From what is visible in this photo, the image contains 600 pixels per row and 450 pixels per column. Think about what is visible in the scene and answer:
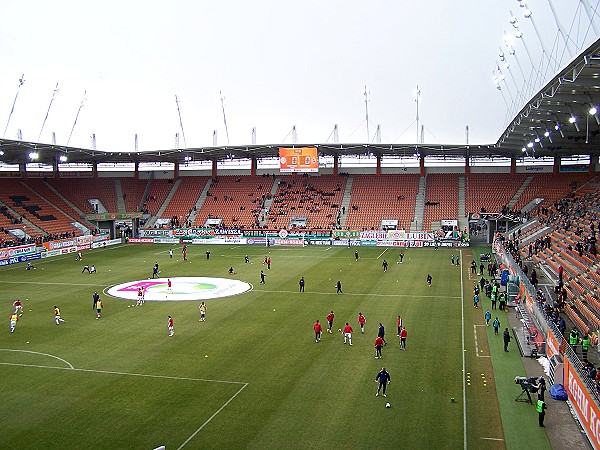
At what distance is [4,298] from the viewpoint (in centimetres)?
3781

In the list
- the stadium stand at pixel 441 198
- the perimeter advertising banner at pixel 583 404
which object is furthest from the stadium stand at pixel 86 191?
the perimeter advertising banner at pixel 583 404

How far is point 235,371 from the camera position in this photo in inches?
886

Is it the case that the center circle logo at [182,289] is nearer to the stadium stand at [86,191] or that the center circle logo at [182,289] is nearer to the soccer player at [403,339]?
the soccer player at [403,339]

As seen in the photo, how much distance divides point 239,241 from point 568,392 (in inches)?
2232

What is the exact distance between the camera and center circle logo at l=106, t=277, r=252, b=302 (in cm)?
3781

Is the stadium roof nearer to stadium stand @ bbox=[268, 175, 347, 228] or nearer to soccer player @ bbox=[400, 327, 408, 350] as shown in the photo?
stadium stand @ bbox=[268, 175, 347, 228]

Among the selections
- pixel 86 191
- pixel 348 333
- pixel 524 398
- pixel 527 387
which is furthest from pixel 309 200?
pixel 527 387

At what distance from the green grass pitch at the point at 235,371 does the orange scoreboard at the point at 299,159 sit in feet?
100.0

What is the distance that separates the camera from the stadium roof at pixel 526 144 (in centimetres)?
2917

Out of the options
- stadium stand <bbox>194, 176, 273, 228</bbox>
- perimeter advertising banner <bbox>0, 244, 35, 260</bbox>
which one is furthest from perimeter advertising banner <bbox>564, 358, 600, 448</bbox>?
stadium stand <bbox>194, 176, 273, 228</bbox>

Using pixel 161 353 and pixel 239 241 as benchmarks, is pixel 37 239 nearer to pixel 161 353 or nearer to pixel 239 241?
pixel 239 241

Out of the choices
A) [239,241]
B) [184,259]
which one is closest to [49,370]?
[184,259]

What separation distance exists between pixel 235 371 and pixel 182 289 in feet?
63.3

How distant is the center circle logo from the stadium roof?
2293cm
